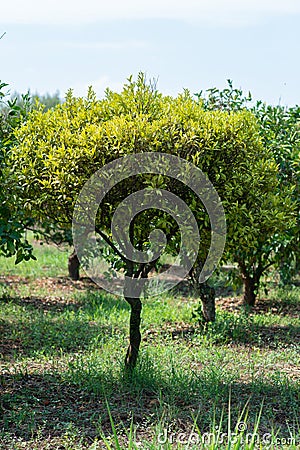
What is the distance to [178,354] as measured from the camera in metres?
6.21

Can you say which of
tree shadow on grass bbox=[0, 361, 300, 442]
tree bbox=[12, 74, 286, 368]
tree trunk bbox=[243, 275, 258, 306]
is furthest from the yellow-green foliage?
tree trunk bbox=[243, 275, 258, 306]

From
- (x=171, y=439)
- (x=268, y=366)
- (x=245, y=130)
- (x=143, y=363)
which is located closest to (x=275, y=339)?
(x=268, y=366)

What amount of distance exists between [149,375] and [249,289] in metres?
3.93

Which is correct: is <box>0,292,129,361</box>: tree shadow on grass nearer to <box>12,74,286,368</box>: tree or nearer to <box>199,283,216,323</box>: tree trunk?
<box>199,283,216,323</box>: tree trunk

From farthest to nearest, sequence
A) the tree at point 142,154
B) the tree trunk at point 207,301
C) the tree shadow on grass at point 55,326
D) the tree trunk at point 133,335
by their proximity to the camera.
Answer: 1. the tree trunk at point 207,301
2. the tree shadow on grass at point 55,326
3. the tree trunk at point 133,335
4. the tree at point 142,154

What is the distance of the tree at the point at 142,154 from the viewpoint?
4797mm

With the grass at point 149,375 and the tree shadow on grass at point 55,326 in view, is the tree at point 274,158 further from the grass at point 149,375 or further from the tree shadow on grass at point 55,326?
the tree shadow on grass at point 55,326

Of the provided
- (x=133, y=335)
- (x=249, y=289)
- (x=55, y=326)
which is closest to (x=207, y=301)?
(x=249, y=289)

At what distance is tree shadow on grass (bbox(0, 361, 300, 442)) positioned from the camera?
175 inches

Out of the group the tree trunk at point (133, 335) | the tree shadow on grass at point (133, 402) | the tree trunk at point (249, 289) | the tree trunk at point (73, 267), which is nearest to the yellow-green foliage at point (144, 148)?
the tree trunk at point (133, 335)

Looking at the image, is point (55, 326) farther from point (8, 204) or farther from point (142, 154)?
point (142, 154)

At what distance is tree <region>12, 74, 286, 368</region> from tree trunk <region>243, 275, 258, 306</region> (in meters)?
3.53

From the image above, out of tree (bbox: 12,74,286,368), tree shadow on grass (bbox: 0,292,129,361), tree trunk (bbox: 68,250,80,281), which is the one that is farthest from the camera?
tree trunk (bbox: 68,250,80,281)

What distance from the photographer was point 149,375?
5.26 m
